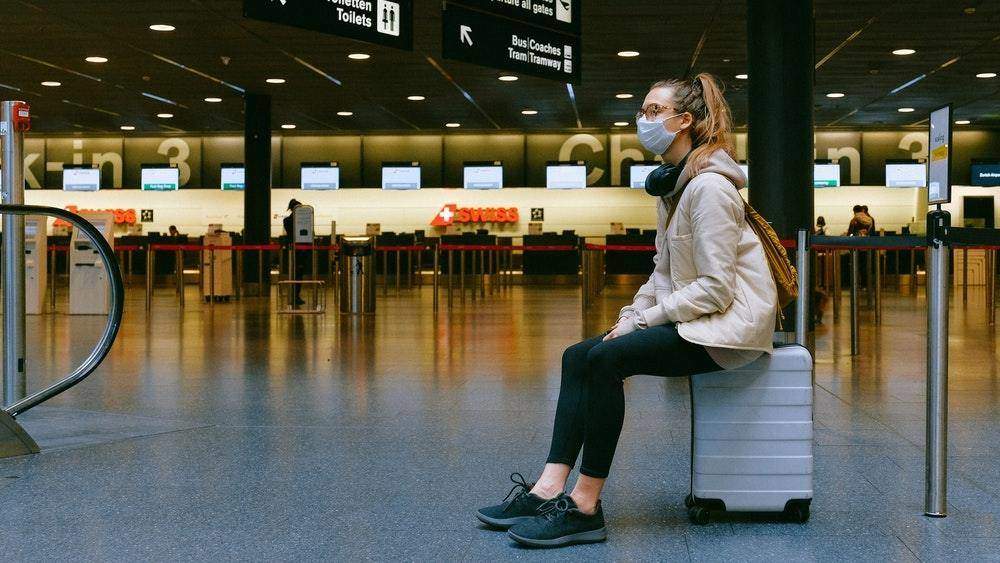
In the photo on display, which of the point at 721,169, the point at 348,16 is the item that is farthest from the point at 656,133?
the point at 348,16

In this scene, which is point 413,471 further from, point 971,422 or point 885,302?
point 885,302

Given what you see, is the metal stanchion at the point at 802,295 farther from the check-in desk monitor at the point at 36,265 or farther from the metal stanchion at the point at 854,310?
the check-in desk monitor at the point at 36,265

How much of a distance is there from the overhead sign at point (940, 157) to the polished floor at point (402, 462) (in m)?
1.13

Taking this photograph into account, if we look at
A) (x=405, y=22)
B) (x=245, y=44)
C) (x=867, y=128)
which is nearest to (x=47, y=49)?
(x=245, y=44)

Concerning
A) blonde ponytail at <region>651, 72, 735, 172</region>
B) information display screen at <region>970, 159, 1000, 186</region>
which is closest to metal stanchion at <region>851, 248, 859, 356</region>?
blonde ponytail at <region>651, 72, 735, 172</region>

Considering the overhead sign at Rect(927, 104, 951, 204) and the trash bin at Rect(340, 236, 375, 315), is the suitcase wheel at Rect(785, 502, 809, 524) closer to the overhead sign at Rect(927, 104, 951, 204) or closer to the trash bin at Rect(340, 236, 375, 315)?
the overhead sign at Rect(927, 104, 951, 204)

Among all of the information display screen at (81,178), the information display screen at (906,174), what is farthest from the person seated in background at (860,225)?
the information display screen at (81,178)

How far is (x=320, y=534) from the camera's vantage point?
291cm

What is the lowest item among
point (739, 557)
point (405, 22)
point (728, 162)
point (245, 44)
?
point (739, 557)

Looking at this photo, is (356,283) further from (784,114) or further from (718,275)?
(718,275)

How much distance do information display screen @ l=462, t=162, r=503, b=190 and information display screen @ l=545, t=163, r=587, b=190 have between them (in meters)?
1.27

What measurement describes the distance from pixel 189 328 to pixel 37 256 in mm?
4146

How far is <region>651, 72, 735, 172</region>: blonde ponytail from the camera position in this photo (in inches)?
124

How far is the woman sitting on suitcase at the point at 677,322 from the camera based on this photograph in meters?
2.96
